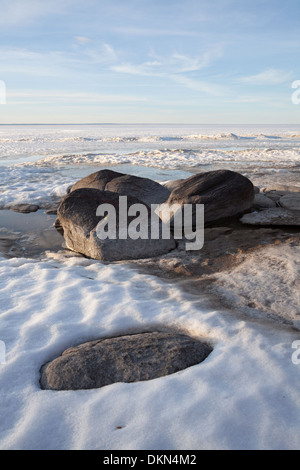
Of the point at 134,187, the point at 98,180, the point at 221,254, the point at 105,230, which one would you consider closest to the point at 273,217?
the point at 221,254

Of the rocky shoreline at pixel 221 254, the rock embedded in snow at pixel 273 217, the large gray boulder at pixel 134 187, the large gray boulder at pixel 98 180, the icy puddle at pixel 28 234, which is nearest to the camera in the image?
the rocky shoreline at pixel 221 254

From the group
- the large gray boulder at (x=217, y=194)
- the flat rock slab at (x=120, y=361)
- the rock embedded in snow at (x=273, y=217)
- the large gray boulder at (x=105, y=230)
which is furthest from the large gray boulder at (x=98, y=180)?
the flat rock slab at (x=120, y=361)

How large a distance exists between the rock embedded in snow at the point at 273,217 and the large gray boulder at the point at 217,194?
306 mm

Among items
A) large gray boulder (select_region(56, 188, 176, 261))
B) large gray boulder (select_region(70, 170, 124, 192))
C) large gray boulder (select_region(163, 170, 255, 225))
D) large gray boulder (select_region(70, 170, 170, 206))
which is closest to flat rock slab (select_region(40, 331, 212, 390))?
large gray boulder (select_region(56, 188, 176, 261))

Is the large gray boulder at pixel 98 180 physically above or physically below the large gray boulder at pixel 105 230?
above

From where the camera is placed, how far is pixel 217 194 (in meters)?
6.73

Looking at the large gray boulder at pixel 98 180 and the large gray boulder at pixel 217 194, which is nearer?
the large gray boulder at pixel 217 194

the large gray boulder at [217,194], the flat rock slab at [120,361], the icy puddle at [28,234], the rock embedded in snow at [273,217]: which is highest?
the large gray boulder at [217,194]

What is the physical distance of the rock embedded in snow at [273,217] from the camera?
6.30m

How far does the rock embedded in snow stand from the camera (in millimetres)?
6301

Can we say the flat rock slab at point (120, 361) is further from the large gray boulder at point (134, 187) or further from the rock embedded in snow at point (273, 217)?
the large gray boulder at point (134, 187)

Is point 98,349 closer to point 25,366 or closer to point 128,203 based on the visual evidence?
point 25,366

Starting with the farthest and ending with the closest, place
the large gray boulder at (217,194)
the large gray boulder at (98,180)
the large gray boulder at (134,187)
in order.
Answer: the large gray boulder at (98,180) → the large gray boulder at (134,187) → the large gray boulder at (217,194)
